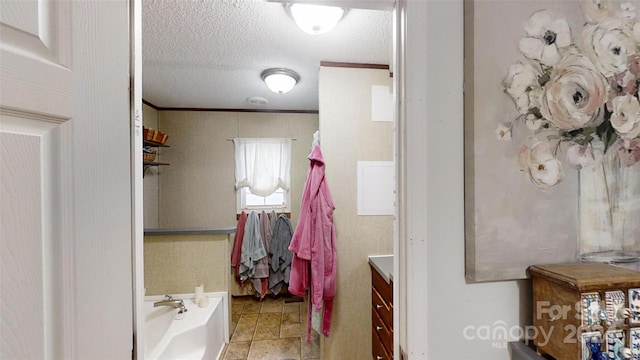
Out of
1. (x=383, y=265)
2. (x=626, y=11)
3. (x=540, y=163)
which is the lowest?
(x=383, y=265)

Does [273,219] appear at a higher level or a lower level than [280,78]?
lower

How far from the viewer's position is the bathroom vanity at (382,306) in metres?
1.44

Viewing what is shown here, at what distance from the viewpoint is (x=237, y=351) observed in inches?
86.0

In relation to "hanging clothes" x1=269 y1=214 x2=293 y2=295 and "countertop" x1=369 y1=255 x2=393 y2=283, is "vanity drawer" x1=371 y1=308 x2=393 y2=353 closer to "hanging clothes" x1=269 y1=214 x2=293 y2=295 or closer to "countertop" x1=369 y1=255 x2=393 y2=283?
"countertop" x1=369 y1=255 x2=393 y2=283

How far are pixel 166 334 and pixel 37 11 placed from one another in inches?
83.4

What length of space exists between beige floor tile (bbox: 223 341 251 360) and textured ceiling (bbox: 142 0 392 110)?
7.91 ft

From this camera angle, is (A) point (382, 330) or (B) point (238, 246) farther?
(B) point (238, 246)

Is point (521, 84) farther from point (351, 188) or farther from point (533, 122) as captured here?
point (351, 188)

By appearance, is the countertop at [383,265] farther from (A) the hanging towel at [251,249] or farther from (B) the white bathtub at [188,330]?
(A) the hanging towel at [251,249]

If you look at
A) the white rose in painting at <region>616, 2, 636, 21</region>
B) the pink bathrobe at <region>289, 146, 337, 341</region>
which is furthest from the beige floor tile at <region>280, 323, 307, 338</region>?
the white rose in painting at <region>616, 2, 636, 21</region>

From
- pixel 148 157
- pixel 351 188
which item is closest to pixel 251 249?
pixel 148 157

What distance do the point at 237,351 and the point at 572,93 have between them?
8.88 ft

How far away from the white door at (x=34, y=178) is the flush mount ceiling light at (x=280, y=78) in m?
1.71

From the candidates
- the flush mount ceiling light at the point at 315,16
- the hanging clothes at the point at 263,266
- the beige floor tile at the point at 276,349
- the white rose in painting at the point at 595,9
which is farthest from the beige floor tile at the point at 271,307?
the white rose in painting at the point at 595,9
